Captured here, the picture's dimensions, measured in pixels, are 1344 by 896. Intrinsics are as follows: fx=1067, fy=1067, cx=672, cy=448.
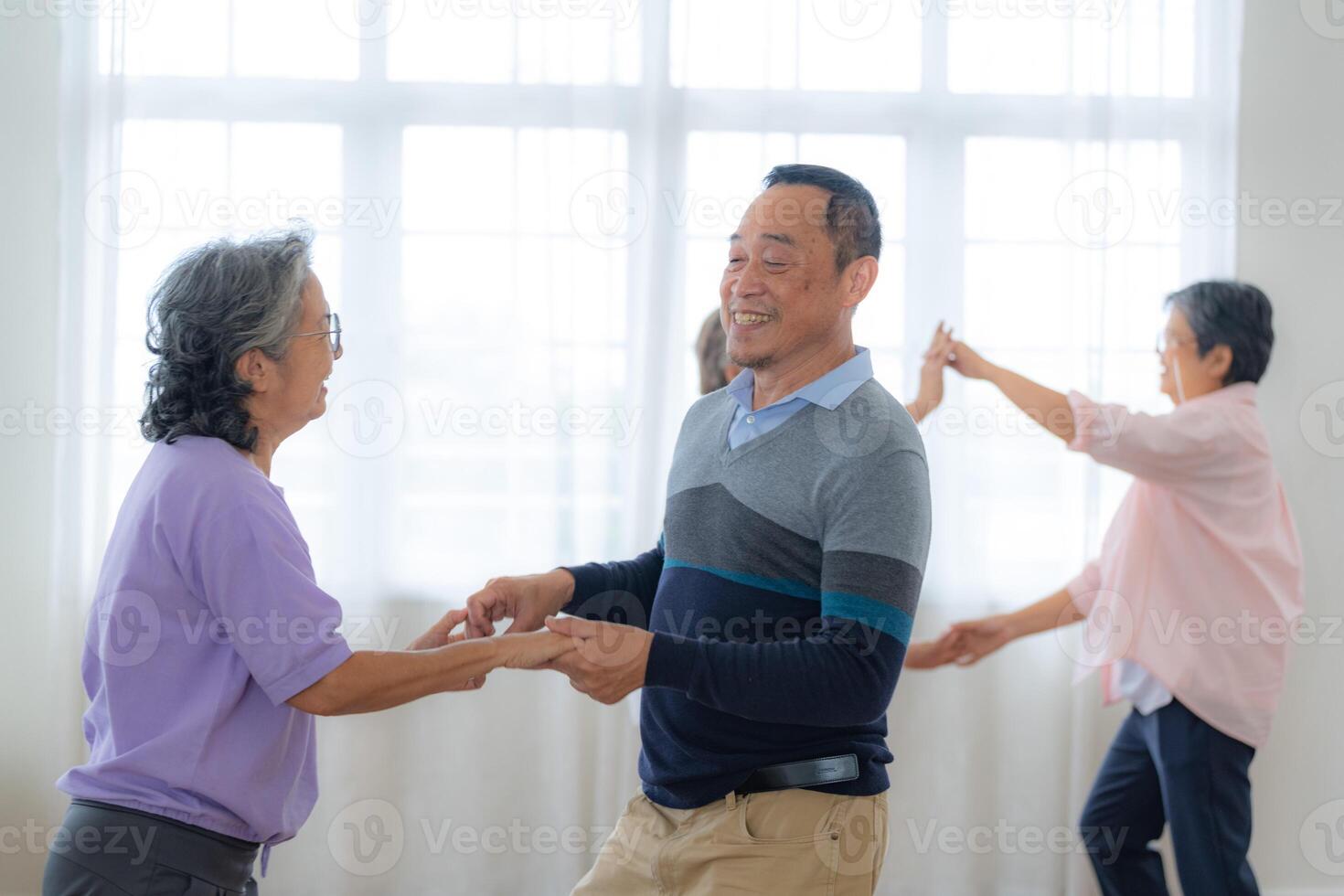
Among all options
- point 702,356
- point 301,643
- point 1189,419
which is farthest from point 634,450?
point 301,643

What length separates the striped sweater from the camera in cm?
142

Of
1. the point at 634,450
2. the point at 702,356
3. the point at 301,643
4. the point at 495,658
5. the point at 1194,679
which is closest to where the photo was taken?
the point at 301,643

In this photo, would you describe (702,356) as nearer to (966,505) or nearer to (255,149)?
(966,505)

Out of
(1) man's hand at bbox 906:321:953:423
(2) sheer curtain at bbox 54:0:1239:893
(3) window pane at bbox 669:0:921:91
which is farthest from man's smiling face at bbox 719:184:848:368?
Result: (3) window pane at bbox 669:0:921:91

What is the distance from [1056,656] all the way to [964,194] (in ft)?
4.82

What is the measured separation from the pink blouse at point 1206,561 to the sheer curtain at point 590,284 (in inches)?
31.1

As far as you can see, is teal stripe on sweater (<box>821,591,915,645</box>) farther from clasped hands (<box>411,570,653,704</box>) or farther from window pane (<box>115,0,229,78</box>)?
window pane (<box>115,0,229,78</box>)

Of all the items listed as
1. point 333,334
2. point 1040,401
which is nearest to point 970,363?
point 1040,401

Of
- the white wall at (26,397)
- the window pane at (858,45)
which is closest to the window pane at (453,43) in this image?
the window pane at (858,45)

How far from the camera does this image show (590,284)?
3.27 meters

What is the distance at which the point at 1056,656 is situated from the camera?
3.32 meters

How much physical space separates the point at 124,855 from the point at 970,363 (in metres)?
2.07

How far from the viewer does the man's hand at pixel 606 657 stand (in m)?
1.46

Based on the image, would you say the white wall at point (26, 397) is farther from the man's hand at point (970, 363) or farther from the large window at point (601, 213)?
the man's hand at point (970, 363)
